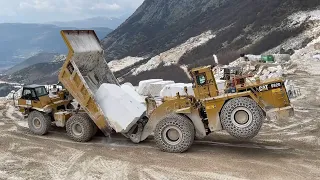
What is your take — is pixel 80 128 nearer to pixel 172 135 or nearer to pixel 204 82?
pixel 172 135

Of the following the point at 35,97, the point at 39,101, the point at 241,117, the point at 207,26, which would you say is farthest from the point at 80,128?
the point at 207,26

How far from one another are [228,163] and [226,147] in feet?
5.07

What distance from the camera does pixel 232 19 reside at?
73125 millimetres

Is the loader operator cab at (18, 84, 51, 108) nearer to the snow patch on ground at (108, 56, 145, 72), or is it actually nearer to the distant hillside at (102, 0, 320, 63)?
the distant hillside at (102, 0, 320, 63)

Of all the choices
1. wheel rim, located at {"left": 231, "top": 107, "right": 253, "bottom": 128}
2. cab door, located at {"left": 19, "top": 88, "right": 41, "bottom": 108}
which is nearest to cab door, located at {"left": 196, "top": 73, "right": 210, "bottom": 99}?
wheel rim, located at {"left": 231, "top": 107, "right": 253, "bottom": 128}

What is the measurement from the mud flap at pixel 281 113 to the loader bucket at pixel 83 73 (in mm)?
4561

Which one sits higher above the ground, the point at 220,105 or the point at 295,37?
the point at 295,37

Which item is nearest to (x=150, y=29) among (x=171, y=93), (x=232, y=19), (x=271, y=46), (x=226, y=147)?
(x=232, y=19)

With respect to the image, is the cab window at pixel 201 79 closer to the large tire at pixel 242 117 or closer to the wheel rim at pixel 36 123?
the large tire at pixel 242 117

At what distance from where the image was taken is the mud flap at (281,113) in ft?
31.2

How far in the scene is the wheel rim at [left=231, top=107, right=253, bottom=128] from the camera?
31.0 ft

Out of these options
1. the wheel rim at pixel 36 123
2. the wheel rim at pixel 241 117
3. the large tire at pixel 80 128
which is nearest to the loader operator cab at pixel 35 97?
the wheel rim at pixel 36 123

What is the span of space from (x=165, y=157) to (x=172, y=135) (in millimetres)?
637

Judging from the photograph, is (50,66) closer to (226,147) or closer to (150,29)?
(150,29)
